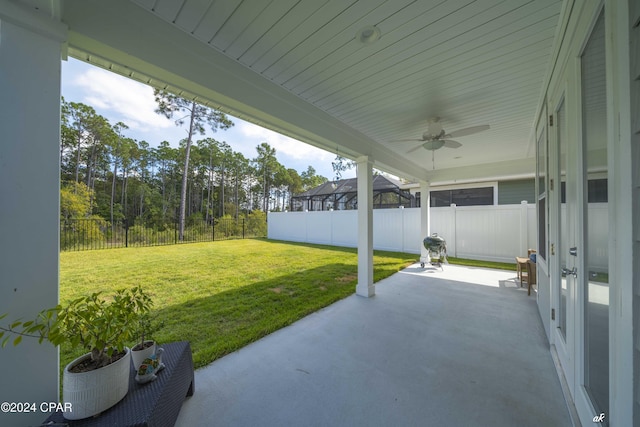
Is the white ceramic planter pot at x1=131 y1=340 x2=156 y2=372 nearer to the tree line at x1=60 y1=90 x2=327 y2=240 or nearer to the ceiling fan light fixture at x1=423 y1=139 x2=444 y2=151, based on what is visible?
the ceiling fan light fixture at x1=423 y1=139 x2=444 y2=151

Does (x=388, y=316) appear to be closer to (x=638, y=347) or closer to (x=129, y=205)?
(x=638, y=347)

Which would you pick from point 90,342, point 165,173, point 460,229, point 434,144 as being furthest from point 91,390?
point 165,173

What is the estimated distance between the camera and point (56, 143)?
1227 mm

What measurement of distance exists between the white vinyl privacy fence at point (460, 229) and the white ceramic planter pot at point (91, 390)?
690 centimetres

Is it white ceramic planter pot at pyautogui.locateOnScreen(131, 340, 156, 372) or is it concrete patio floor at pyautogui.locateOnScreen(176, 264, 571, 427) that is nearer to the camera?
white ceramic planter pot at pyautogui.locateOnScreen(131, 340, 156, 372)

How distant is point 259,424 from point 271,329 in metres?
1.25

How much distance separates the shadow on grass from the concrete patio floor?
0.57 ft

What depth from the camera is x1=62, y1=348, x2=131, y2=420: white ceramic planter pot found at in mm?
1058

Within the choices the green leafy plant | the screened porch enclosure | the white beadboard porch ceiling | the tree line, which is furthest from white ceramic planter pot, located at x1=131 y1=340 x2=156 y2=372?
the tree line

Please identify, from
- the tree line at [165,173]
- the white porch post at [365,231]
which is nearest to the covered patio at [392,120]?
the white porch post at [365,231]

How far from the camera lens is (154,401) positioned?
1.20 meters

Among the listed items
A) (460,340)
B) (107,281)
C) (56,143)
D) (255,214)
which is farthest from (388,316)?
(255,214)

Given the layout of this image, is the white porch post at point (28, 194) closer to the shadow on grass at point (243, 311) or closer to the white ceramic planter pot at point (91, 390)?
the white ceramic planter pot at point (91, 390)

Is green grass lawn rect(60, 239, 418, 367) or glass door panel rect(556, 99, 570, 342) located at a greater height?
glass door panel rect(556, 99, 570, 342)
